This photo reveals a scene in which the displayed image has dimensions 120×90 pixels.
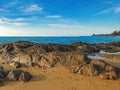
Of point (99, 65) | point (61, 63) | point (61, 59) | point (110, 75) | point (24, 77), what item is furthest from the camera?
point (61, 59)

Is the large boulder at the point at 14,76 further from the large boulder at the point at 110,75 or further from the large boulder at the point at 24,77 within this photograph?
the large boulder at the point at 110,75

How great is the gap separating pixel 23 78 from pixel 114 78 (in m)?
6.73

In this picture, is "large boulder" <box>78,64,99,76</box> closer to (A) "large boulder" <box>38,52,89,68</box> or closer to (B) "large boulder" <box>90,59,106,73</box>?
(B) "large boulder" <box>90,59,106,73</box>

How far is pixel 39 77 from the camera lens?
16.4 m

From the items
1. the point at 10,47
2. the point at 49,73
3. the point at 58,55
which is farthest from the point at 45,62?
the point at 10,47

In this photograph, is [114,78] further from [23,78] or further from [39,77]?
[23,78]

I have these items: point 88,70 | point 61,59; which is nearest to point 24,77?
point 88,70

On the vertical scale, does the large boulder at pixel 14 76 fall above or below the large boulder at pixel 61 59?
below

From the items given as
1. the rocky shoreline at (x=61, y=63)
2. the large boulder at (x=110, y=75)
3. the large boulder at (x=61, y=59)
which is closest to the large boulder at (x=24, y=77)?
the rocky shoreline at (x=61, y=63)

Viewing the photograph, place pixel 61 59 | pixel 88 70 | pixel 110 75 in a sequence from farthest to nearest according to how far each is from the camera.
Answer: pixel 61 59 < pixel 88 70 < pixel 110 75

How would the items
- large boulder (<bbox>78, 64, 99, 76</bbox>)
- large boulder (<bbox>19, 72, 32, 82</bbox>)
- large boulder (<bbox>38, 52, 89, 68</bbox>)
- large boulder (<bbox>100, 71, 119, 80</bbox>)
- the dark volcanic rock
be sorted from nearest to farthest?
large boulder (<bbox>19, 72, 32, 82</bbox>) → large boulder (<bbox>100, 71, 119, 80</bbox>) → the dark volcanic rock → large boulder (<bbox>78, 64, 99, 76</bbox>) → large boulder (<bbox>38, 52, 89, 68</bbox>)

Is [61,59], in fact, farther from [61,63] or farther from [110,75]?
[110,75]

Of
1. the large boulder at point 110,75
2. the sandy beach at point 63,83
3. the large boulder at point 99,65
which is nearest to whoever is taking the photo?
the sandy beach at point 63,83

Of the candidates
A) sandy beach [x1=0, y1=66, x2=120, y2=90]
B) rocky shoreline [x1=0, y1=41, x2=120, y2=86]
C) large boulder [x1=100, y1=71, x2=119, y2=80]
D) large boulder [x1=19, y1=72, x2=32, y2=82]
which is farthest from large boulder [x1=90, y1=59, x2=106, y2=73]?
large boulder [x1=19, y1=72, x2=32, y2=82]
